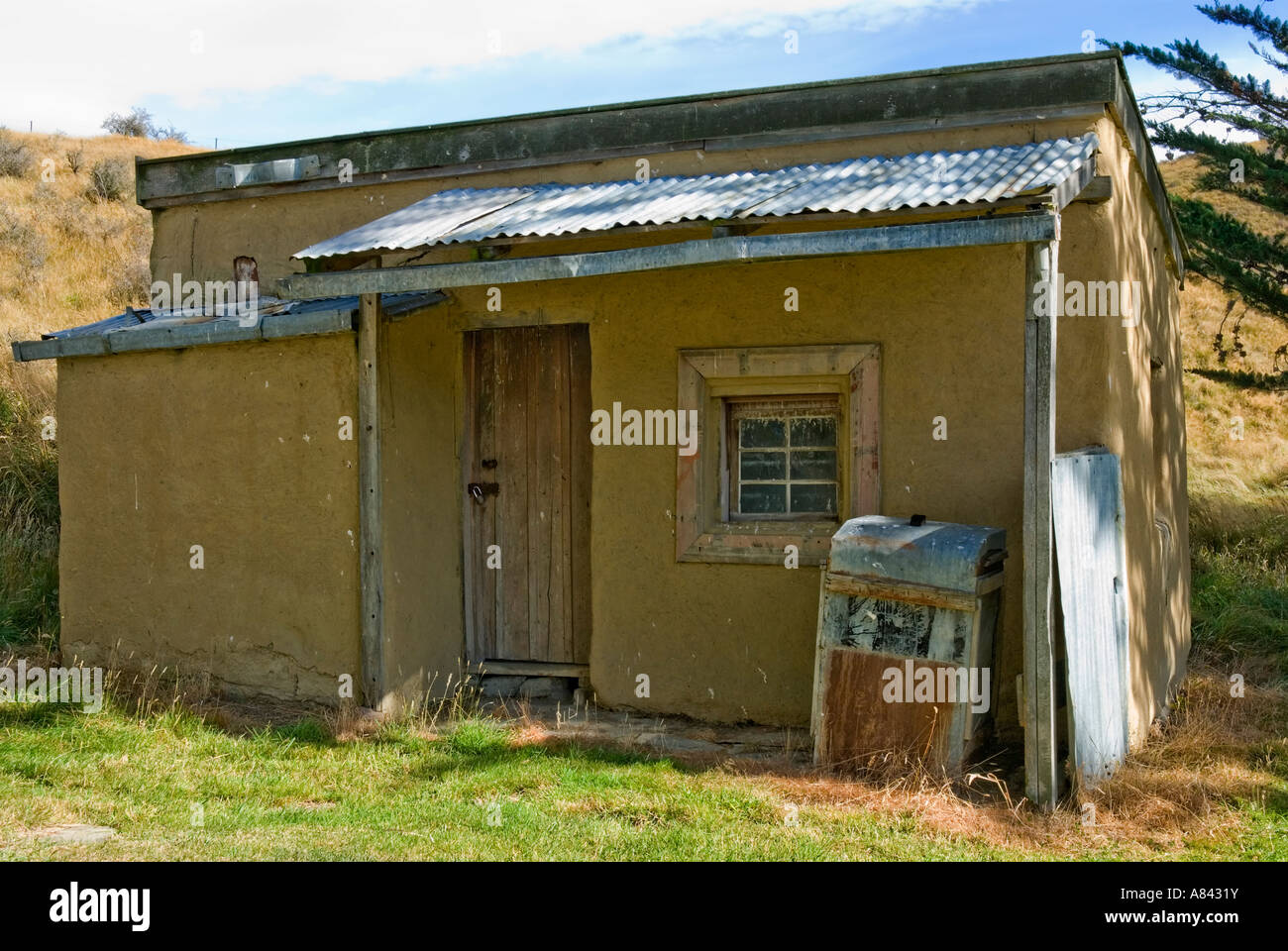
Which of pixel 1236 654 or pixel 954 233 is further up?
pixel 954 233

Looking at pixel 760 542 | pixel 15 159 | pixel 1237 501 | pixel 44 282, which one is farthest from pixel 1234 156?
pixel 15 159

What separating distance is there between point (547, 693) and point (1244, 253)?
9.47 meters

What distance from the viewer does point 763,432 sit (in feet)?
22.7

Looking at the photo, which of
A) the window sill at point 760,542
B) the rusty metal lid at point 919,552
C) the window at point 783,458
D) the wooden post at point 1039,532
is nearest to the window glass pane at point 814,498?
the window at point 783,458

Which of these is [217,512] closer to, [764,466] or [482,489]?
[482,489]

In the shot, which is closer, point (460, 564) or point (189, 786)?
point (189, 786)

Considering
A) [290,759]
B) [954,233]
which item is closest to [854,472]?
[954,233]

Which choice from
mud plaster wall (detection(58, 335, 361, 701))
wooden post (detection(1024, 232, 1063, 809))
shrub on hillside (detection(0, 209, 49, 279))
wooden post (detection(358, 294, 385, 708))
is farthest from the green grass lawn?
shrub on hillside (detection(0, 209, 49, 279))

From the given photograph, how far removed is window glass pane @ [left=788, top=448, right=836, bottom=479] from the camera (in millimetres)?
6762

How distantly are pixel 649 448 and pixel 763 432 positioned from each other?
686 mm

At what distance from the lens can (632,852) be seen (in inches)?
177

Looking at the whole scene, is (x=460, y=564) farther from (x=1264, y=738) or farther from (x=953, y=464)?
(x=1264, y=738)
